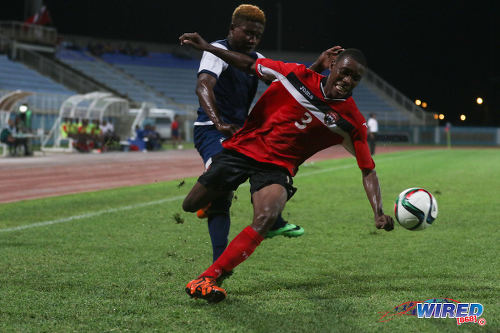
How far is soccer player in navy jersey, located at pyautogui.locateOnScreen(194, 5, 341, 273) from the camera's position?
15.0ft

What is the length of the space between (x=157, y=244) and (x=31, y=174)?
10720 mm

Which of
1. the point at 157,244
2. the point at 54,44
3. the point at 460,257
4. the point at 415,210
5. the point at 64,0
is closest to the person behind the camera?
the point at 415,210

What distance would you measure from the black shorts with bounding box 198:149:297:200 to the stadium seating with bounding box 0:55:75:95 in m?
31.8

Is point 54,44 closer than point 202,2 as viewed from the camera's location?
Yes

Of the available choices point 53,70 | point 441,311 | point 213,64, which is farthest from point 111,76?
point 441,311

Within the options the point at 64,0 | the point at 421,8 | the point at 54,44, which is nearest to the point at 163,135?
the point at 54,44

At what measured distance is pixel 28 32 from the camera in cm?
4156

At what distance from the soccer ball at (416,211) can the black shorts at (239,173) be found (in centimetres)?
78

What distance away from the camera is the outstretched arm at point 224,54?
432 centimetres

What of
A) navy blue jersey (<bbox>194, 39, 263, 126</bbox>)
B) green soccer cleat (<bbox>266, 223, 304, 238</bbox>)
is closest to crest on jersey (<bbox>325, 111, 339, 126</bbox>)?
navy blue jersey (<bbox>194, 39, 263, 126</bbox>)

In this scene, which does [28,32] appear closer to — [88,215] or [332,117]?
[88,215]

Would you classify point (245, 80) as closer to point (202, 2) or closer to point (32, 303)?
point (32, 303)

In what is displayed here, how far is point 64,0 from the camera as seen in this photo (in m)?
51.8

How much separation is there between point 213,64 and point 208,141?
1.89 feet
